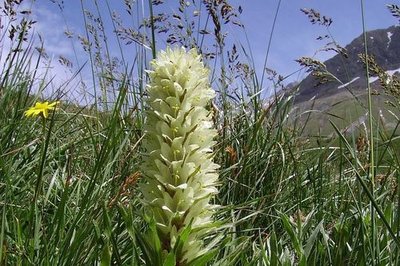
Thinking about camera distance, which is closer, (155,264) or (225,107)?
(155,264)

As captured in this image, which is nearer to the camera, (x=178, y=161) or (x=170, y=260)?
(x=170, y=260)

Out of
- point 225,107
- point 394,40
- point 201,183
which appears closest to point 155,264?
point 201,183

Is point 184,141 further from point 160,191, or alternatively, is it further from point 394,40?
point 394,40

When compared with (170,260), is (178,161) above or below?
above

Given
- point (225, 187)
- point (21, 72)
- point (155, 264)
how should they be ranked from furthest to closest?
point (21, 72), point (225, 187), point (155, 264)

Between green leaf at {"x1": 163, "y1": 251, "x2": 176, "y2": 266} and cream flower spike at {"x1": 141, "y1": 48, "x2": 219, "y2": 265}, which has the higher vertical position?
cream flower spike at {"x1": 141, "y1": 48, "x2": 219, "y2": 265}

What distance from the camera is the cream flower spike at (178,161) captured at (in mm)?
1891

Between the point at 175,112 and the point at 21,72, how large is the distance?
2.92 meters

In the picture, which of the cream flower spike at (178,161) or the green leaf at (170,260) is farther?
the cream flower spike at (178,161)

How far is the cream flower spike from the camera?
1.89 m

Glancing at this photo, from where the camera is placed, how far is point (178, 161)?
1.86m

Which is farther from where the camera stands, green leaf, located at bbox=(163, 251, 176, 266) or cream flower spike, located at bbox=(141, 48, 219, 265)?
cream flower spike, located at bbox=(141, 48, 219, 265)

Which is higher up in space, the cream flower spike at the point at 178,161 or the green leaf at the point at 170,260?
the cream flower spike at the point at 178,161

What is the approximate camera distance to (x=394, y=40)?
183 metres
